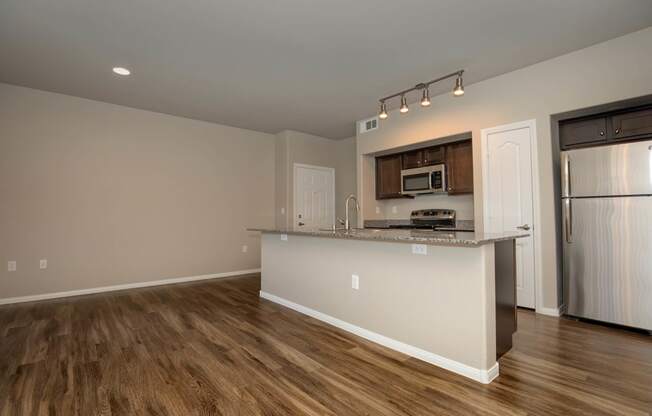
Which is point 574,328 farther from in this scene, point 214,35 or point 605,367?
point 214,35

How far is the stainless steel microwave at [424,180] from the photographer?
4602 millimetres

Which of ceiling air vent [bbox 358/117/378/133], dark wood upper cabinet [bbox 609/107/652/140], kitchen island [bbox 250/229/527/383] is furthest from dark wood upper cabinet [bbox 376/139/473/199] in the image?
kitchen island [bbox 250/229/527/383]

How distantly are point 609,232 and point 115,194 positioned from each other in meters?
5.83

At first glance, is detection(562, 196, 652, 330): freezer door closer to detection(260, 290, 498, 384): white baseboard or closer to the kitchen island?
the kitchen island

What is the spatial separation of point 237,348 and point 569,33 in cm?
390

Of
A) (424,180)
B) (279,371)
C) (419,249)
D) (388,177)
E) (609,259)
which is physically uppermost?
(388,177)

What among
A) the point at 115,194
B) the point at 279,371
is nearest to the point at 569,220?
the point at 279,371

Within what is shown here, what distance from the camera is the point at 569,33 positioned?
2803 mm

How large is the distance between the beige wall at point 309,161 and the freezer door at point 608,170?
150 inches

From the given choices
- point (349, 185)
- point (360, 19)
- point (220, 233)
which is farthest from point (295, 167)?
point (360, 19)

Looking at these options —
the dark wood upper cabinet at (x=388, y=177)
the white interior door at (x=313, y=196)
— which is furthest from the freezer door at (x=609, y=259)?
the white interior door at (x=313, y=196)

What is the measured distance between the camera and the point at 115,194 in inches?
177

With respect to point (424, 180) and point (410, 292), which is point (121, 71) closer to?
point (410, 292)

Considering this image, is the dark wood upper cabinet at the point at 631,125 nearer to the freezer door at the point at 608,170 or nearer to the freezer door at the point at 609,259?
the freezer door at the point at 608,170
